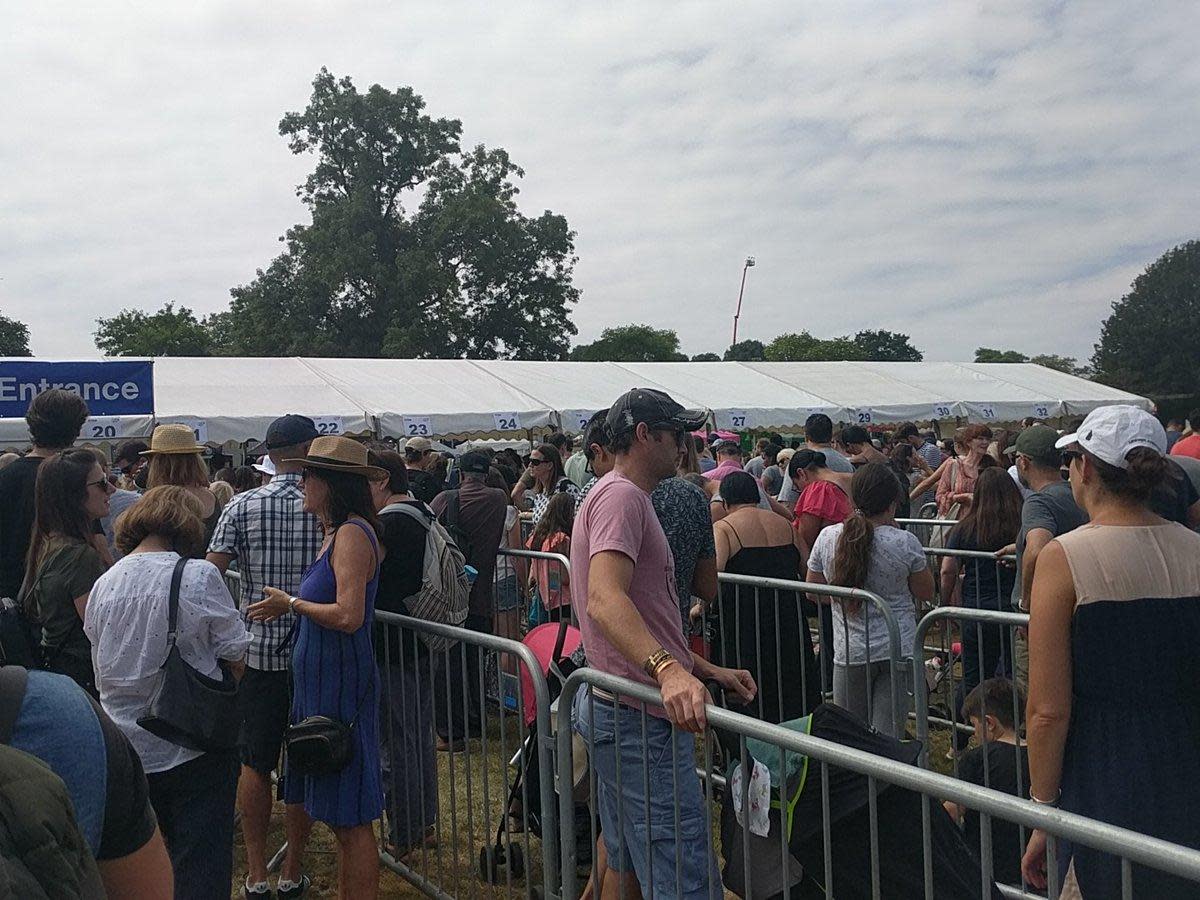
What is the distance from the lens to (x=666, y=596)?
115 inches

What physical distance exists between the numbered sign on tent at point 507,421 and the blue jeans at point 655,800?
13436mm

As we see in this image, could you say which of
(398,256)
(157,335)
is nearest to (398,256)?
(398,256)

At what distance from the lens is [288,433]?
4191 millimetres

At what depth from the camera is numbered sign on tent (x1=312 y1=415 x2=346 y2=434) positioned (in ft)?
48.1

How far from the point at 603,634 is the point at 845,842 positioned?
0.83 meters

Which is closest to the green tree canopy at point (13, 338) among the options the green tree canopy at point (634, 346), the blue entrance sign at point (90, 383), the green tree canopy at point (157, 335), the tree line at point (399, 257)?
the green tree canopy at point (157, 335)

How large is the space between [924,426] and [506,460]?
16.2 m

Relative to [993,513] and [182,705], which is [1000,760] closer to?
[993,513]

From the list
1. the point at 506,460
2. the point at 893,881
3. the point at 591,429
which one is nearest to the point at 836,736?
the point at 893,881

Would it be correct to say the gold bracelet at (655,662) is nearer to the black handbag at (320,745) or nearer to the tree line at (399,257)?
the black handbag at (320,745)

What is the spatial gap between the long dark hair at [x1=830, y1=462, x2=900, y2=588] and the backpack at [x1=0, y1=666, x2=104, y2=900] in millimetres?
4266

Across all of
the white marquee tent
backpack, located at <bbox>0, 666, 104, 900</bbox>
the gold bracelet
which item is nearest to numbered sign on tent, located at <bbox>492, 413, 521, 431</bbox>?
the white marquee tent

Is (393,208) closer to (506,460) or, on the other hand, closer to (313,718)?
(506,460)

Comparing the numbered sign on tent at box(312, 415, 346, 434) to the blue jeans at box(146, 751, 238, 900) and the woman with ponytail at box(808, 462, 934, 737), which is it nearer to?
the woman with ponytail at box(808, 462, 934, 737)
